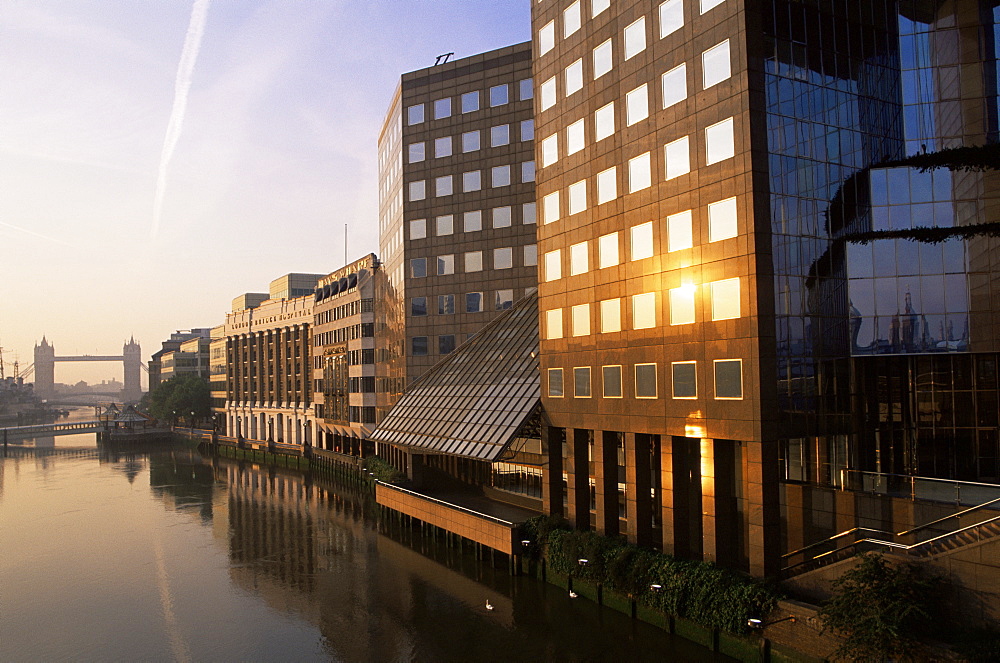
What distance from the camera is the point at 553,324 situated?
4384 centimetres

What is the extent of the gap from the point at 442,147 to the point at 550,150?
110 ft

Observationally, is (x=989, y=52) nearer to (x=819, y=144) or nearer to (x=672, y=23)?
(x=819, y=144)

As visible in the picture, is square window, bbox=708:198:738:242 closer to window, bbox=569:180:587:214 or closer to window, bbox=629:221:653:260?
window, bbox=629:221:653:260

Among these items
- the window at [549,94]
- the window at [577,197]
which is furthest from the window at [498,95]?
the window at [577,197]

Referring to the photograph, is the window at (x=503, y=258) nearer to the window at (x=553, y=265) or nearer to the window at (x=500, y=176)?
the window at (x=500, y=176)

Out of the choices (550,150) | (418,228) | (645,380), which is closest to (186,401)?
(418,228)

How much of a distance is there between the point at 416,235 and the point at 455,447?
34042mm

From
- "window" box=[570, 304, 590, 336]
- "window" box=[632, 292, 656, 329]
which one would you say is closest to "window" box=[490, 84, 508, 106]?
"window" box=[570, 304, 590, 336]

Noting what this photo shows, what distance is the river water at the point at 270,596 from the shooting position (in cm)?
3319

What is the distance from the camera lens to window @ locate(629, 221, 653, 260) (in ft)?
117

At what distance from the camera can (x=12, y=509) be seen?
244 ft

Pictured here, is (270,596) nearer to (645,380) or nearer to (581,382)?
(581,382)

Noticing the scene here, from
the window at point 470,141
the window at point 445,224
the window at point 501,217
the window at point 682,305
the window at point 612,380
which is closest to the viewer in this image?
the window at point 682,305

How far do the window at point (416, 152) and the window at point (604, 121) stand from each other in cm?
3941
